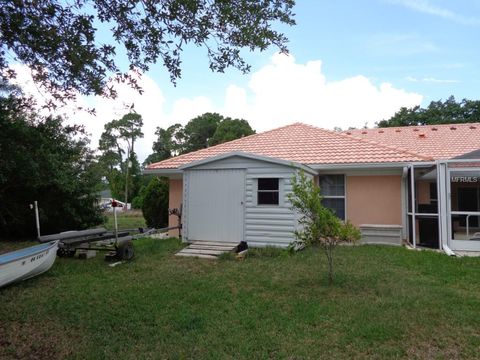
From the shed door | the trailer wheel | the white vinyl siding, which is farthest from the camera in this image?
the shed door

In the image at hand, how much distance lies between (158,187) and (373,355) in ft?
51.5

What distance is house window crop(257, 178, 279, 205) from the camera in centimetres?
1134

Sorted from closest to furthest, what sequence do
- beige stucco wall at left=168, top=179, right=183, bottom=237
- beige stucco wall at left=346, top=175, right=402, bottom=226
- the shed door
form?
the shed door → beige stucco wall at left=346, top=175, right=402, bottom=226 → beige stucco wall at left=168, top=179, right=183, bottom=237

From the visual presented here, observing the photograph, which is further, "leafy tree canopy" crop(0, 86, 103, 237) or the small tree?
"leafy tree canopy" crop(0, 86, 103, 237)

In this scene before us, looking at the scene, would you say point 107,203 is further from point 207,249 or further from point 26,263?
point 26,263

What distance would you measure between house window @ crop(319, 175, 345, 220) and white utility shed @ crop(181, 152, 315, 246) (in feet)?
5.13

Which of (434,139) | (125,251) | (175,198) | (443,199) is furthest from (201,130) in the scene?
(443,199)

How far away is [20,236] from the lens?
16078 mm

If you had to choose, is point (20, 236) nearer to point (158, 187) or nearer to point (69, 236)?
point (158, 187)

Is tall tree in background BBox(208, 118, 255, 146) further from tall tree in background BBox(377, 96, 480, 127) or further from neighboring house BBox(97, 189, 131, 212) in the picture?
tall tree in background BBox(377, 96, 480, 127)

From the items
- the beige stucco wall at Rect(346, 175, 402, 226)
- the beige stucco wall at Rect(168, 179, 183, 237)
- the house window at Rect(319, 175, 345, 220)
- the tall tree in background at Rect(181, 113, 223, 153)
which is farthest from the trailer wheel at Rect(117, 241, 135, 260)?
the tall tree in background at Rect(181, 113, 223, 153)

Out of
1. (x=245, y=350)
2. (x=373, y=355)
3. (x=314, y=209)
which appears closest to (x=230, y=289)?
(x=314, y=209)

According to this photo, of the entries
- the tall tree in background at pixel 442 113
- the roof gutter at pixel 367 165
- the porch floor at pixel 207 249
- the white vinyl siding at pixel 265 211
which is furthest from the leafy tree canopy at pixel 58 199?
the tall tree in background at pixel 442 113

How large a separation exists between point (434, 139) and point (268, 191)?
396 inches
